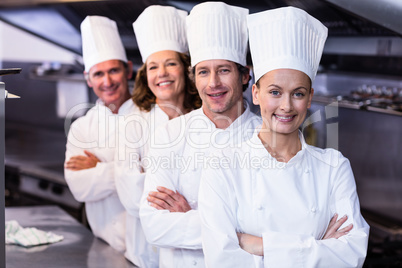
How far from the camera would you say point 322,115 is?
3.57 meters

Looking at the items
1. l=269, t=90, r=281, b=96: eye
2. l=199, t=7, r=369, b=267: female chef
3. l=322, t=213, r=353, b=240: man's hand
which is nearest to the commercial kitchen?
l=199, t=7, r=369, b=267: female chef

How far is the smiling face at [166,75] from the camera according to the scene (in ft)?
7.80

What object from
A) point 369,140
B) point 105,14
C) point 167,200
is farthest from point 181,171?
point 105,14

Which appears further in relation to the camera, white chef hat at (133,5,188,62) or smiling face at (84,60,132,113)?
smiling face at (84,60,132,113)

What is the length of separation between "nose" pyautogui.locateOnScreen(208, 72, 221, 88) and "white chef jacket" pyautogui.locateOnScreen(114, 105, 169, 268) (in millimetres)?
467

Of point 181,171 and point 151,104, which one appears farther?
point 151,104

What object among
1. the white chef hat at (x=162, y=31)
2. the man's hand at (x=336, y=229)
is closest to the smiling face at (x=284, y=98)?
the man's hand at (x=336, y=229)

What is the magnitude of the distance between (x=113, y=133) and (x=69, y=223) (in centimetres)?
54

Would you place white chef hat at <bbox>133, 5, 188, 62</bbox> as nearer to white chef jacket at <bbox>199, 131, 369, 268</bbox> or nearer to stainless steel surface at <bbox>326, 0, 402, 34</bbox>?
stainless steel surface at <bbox>326, 0, 402, 34</bbox>

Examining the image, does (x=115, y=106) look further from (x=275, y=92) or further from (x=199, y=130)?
(x=275, y=92)

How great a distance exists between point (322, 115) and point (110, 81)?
1453mm

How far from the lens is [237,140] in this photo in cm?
210

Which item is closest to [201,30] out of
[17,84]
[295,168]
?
[295,168]

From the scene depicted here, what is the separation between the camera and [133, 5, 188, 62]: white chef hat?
2.45 m
